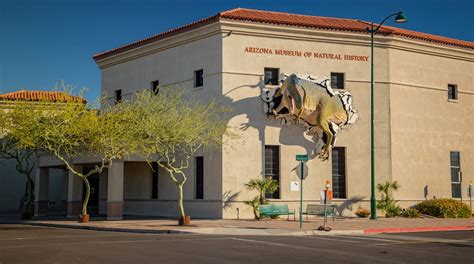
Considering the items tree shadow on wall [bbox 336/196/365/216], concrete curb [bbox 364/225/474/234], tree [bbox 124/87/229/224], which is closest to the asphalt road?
concrete curb [bbox 364/225/474/234]

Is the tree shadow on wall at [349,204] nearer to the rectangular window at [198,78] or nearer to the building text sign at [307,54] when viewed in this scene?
the building text sign at [307,54]

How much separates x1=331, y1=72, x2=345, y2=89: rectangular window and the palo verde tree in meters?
11.9

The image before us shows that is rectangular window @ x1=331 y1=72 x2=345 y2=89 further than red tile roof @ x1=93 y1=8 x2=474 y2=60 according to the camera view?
Yes

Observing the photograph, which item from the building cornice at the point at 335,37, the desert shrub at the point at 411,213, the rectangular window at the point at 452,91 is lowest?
the desert shrub at the point at 411,213

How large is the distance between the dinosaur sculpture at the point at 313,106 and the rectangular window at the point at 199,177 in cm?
Answer: 466

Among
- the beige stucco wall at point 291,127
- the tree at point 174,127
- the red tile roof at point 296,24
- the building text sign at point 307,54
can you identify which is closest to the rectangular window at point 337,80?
the beige stucco wall at point 291,127

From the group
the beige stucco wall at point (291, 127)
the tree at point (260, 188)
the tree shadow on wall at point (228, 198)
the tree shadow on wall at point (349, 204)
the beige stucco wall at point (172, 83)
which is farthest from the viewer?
the tree shadow on wall at point (349, 204)

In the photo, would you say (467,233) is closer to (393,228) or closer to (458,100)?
(393,228)

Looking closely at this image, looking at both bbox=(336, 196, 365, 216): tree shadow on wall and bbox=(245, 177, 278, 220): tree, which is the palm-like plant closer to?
bbox=(245, 177, 278, 220): tree

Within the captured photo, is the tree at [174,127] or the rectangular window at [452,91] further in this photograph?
the rectangular window at [452,91]

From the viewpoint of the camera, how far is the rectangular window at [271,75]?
30812mm

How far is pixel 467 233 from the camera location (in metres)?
23.5

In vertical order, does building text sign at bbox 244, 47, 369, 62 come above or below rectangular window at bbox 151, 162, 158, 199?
above

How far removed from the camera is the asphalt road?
547 inches
